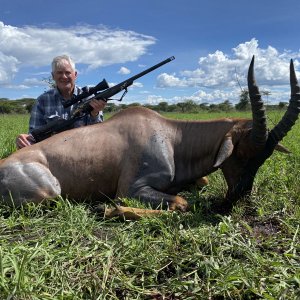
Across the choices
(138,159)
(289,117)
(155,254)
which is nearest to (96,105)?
(138,159)

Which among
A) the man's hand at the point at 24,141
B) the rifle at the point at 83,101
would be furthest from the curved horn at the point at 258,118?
the man's hand at the point at 24,141

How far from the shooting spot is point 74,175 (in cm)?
526

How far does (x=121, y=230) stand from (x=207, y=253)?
3.27 ft

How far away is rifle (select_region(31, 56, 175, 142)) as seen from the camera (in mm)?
6215

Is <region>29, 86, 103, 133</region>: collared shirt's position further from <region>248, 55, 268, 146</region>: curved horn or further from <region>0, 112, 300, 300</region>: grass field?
<region>248, 55, 268, 146</region>: curved horn

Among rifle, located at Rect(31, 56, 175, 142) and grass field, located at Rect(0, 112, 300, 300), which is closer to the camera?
grass field, located at Rect(0, 112, 300, 300)

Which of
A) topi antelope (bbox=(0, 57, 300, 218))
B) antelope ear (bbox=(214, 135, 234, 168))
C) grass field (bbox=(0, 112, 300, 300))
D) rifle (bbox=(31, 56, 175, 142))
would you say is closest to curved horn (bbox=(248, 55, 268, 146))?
topi antelope (bbox=(0, 57, 300, 218))

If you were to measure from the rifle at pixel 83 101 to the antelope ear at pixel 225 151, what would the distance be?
91.1 inches

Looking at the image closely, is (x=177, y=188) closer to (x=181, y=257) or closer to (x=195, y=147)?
(x=195, y=147)

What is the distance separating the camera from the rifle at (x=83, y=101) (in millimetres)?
6215

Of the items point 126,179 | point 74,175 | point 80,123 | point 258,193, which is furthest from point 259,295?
point 80,123

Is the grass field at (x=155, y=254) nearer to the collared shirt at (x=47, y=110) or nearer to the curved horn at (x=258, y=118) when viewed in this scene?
the curved horn at (x=258, y=118)

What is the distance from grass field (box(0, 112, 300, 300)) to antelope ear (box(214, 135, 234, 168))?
56cm

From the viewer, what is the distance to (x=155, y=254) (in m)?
3.36
